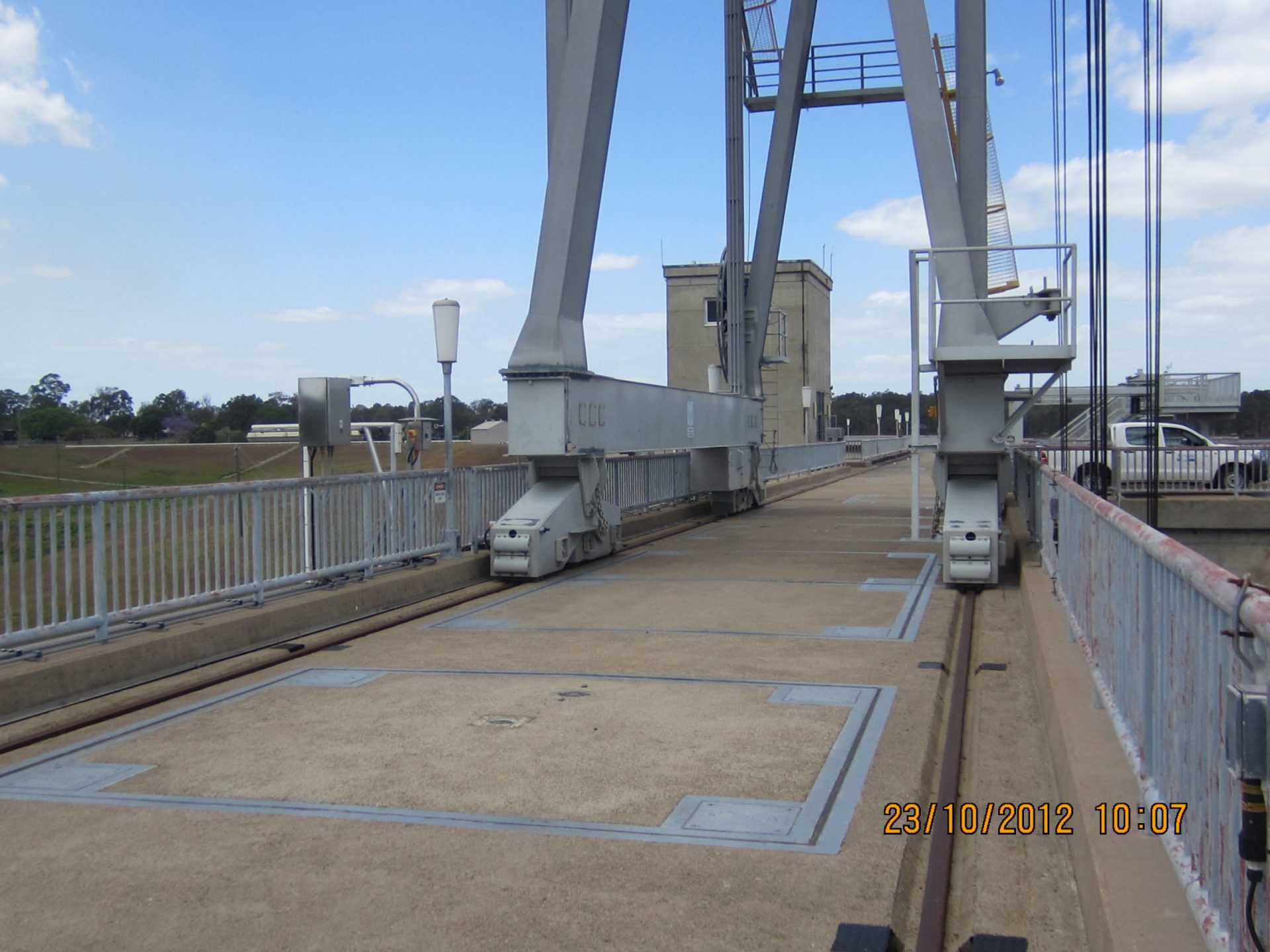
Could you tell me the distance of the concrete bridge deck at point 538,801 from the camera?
4.09 m

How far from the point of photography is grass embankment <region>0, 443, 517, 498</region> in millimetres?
12719

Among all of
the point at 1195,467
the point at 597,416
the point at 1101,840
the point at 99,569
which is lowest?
the point at 1101,840

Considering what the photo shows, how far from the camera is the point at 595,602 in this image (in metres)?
11.6

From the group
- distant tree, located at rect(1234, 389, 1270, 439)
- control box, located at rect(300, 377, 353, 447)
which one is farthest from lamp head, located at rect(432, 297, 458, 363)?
distant tree, located at rect(1234, 389, 1270, 439)

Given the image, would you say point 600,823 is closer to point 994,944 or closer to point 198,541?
point 994,944

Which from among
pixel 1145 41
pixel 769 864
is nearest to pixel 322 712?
pixel 769 864

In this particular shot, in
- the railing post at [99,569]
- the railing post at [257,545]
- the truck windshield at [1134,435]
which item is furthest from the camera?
the truck windshield at [1134,435]

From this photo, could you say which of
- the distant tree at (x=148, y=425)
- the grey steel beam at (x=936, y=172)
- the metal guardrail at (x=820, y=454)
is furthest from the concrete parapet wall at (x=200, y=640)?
the metal guardrail at (x=820, y=454)

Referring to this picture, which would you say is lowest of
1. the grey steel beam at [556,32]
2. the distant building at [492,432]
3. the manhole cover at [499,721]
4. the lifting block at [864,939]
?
the lifting block at [864,939]

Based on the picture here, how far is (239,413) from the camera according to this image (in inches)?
1009

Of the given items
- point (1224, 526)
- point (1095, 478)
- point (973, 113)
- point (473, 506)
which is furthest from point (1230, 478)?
point (473, 506)

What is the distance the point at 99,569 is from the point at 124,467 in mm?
4993

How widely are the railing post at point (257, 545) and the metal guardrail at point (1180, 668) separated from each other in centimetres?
678

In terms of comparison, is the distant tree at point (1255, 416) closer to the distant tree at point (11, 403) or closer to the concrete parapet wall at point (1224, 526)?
the concrete parapet wall at point (1224, 526)
